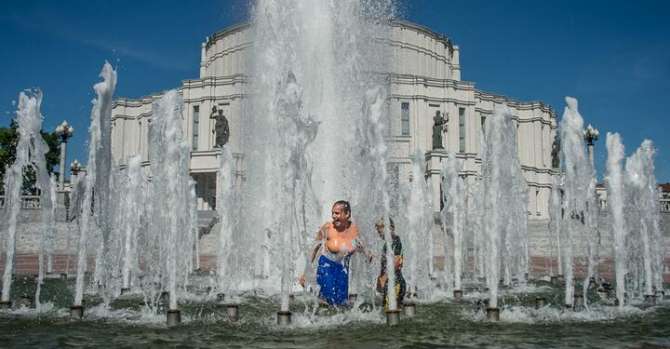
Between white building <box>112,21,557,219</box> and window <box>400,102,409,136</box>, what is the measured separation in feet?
0.25

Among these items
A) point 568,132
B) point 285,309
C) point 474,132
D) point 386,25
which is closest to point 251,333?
point 285,309

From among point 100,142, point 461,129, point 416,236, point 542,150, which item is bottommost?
point 416,236

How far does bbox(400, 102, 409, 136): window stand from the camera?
45625 mm

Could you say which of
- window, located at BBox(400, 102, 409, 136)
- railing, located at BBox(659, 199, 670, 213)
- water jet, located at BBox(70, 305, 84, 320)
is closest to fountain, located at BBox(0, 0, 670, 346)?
water jet, located at BBox(70, 305, 84, 320)

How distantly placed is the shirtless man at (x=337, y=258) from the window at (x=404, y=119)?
129 feet

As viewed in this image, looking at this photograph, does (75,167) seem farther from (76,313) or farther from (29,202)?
(76,313)

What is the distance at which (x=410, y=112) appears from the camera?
149ft

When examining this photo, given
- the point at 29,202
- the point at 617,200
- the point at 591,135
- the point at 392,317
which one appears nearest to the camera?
the point at 392,317

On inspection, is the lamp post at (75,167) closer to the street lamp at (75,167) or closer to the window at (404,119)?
the street lamp at (75,167)

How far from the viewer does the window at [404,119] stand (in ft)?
150

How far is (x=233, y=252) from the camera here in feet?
39.5

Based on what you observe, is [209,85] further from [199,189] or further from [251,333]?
[251,333]

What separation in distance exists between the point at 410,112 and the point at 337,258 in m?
39.6

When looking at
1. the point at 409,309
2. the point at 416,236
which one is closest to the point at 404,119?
the point at 416,236
